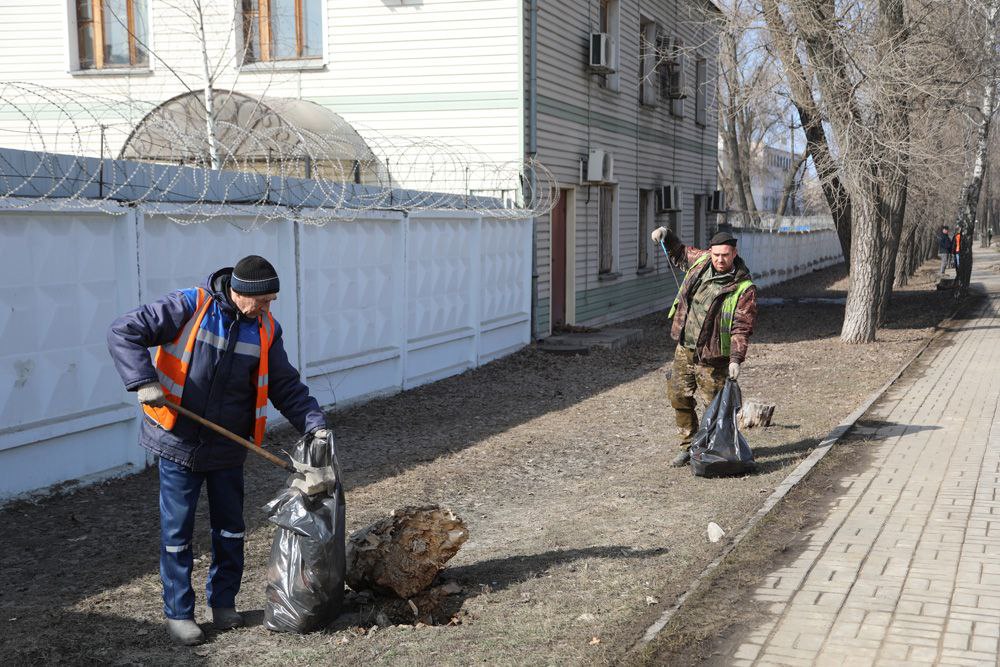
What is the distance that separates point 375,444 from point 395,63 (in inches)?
312

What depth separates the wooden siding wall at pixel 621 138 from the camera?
15.7 meters

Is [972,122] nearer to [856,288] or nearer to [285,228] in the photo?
[856,288]

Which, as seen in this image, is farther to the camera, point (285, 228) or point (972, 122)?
point (972, 122)

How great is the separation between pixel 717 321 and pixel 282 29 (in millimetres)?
10264

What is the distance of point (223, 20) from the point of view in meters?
15.3

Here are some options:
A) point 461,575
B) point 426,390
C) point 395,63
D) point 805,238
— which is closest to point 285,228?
point 426,390

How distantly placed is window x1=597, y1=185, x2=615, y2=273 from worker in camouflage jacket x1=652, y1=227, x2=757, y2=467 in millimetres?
10640

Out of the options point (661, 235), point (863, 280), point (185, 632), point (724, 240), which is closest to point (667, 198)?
point (863, 280)

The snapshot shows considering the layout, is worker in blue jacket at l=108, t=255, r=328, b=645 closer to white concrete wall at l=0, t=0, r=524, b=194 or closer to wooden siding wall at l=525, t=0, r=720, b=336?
white concrete wall at l=0, t=0, r=524, b=194

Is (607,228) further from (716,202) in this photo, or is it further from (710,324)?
(710,324)

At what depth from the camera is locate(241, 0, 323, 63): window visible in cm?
1523

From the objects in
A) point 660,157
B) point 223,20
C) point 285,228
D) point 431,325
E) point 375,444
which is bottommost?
point 375,444

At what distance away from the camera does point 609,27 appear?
18.9m

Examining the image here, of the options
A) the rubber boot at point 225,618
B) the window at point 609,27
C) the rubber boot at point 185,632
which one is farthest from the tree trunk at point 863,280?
the rubber boot at point 185,632
